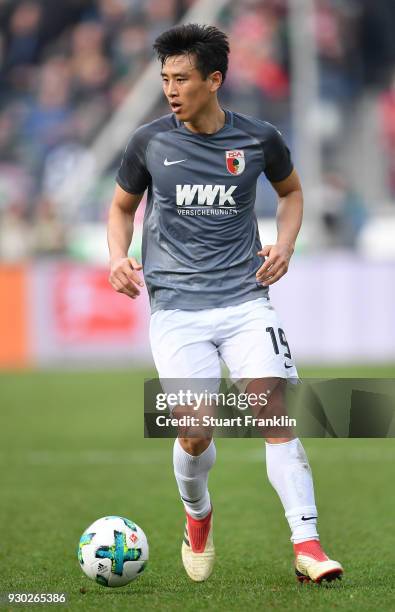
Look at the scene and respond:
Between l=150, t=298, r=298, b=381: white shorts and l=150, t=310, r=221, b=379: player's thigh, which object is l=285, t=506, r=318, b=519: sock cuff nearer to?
l=150, t=298, r=298, b=381: white shorts

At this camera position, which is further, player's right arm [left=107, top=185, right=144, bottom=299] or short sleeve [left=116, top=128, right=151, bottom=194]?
short sleeve [left=116, top=128, right=151, bottom=194]

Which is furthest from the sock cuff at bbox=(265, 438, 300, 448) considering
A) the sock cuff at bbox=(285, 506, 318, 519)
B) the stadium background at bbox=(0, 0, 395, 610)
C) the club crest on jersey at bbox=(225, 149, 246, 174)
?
the stadium background at bbox=(0, 0, 395, 610)

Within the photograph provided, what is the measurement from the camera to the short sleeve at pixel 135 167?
562cm

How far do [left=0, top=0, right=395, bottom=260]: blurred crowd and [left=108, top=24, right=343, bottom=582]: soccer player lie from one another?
13544 millimetres

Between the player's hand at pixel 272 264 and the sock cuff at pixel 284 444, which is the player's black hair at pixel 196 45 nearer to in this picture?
the player's hand at pixel 272 264

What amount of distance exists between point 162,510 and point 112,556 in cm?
269

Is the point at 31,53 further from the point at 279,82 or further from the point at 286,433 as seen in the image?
the point at 286,433

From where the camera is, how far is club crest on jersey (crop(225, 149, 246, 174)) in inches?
220

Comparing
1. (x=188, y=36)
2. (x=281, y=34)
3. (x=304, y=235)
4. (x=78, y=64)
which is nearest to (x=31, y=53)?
(x=78, y=64)

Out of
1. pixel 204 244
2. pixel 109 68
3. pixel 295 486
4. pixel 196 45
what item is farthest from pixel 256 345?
pixel 109 68

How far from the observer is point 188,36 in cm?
543

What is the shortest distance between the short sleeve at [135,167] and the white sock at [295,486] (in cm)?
125

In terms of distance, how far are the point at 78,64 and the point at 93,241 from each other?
3.56 m

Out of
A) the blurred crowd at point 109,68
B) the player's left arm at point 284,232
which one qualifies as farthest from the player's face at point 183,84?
the blurred crowd at point 109,68
